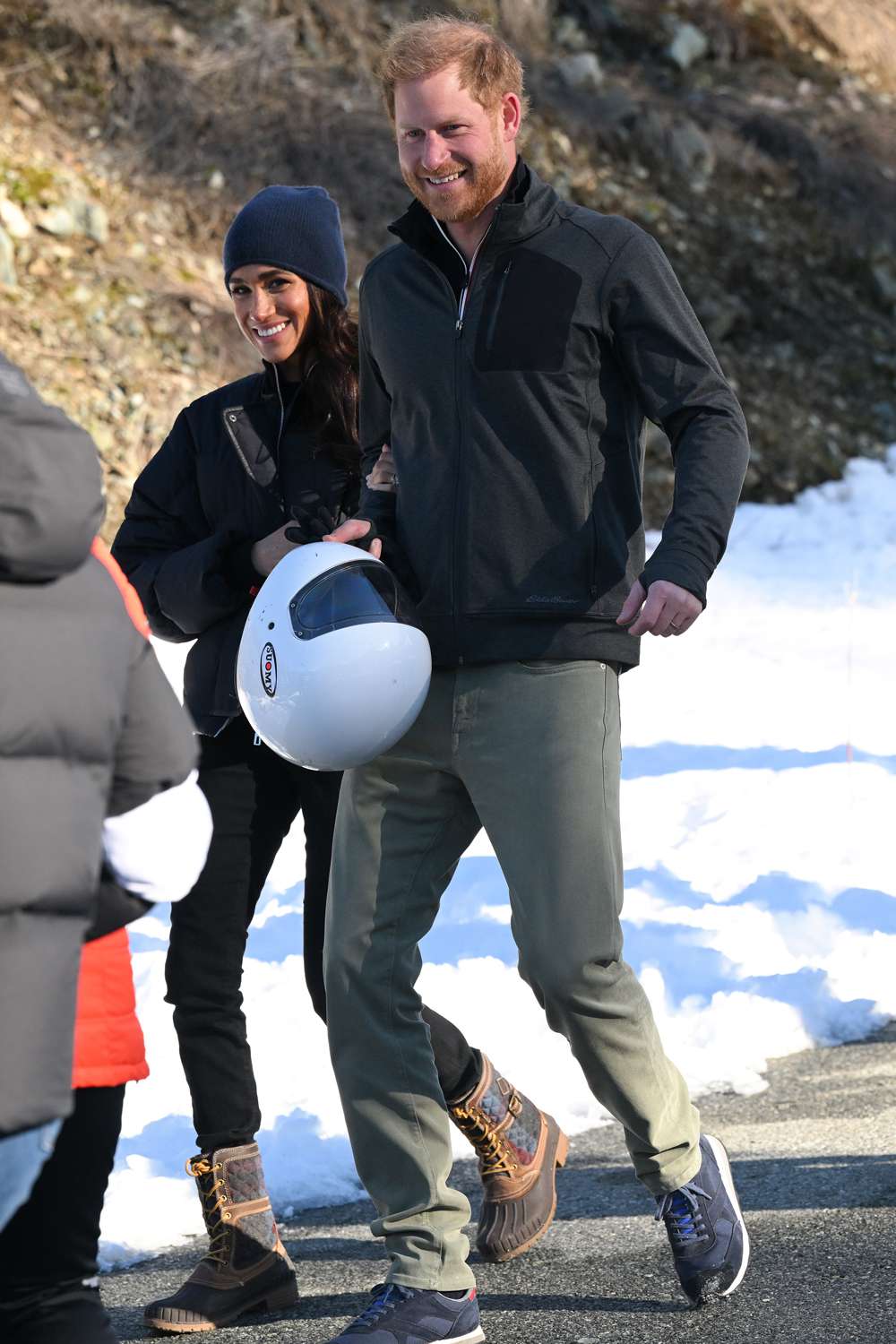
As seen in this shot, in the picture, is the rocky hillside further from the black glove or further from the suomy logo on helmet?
the suomy logo on helmet

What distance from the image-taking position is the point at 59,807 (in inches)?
81.3

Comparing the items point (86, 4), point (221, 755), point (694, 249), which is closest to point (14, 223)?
point (86, 4)

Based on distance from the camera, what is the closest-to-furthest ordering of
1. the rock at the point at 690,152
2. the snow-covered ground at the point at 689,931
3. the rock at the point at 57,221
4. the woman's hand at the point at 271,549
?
the woman's hand at the point at 271,549 < the snow-covered ground at the point at 689,931 < the rock at the point at 57,221 < the rock at the point at 690,152

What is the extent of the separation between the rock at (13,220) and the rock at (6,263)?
0.15 metres

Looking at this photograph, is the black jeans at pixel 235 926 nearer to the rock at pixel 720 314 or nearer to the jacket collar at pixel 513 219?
the jacket collar at pixel 513 219

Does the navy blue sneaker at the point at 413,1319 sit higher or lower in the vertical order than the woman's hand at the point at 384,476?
lower

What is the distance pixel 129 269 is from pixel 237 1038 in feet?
32.0

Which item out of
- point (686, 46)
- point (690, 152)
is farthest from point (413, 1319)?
point (686, 46)

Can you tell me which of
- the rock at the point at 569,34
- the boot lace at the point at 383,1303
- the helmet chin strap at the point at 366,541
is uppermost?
the rock at the point at 569,34

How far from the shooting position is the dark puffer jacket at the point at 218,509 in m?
3.98

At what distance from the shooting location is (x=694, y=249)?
55.3 feet

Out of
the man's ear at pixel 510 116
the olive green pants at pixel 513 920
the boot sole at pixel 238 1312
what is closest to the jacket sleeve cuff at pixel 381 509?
the olive green pants at pixel 513 920

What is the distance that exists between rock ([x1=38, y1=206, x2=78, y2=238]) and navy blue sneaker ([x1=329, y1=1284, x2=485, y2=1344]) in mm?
10384

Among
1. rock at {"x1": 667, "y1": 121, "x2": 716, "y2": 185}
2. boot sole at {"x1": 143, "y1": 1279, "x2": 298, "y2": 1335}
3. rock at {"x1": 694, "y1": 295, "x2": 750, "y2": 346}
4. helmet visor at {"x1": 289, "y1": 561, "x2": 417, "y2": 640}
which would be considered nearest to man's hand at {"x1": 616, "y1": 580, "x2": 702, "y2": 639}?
helmet visor at {"x1": 289, "y1": 561, "x2": 417, "y2": 640}
